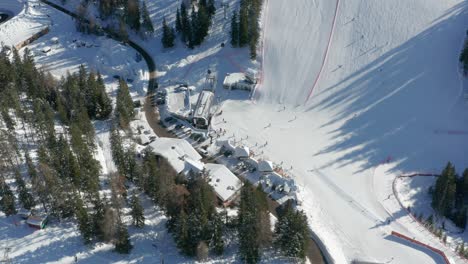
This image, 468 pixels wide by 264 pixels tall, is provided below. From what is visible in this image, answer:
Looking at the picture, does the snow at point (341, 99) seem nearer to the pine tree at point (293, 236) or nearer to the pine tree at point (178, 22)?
the pine tree at point (178, 22)

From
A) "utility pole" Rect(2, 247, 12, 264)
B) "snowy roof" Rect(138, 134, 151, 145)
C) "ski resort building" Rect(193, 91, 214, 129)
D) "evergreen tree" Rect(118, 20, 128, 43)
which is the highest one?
"evergreen tree" Rect(118, 20, 128, 43)

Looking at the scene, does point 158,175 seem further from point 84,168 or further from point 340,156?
point 340,156

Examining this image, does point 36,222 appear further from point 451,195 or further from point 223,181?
point 451,195

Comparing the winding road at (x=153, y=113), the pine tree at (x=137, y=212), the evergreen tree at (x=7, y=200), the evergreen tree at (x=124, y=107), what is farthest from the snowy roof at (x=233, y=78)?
the evergreen tree at (x=7, y=200)

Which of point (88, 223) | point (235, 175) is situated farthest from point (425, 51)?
point (88, 223)

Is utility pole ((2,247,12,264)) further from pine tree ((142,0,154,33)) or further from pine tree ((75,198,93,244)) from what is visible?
pine tree ((142,0,154,33))

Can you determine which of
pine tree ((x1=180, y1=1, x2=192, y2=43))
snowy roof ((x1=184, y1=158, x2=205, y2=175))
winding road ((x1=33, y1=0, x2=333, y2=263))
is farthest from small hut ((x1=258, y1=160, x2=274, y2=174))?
pine tree ((x1=180, y1=1, x2=192, y2=43))
